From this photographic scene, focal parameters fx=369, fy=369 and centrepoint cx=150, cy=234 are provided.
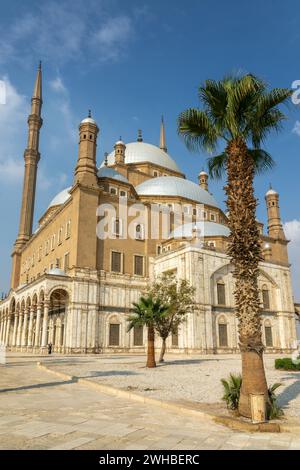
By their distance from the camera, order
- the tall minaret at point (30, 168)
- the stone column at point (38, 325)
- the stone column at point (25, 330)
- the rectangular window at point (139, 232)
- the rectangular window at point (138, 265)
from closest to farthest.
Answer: the stone column at point (38, 325), the rectangular window at point (138, 265), the stone column at point (25, 330), the rectangular window at point (139, 232), the tall minaret at point (30, 168)

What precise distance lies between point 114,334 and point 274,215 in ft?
91.1

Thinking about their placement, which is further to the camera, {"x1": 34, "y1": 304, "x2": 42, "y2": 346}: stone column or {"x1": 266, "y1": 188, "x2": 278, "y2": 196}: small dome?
{"x1": 266, "y1": 188, "x2": 278, "y2": 196}: small dome

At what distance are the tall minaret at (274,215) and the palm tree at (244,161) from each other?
40775 mm

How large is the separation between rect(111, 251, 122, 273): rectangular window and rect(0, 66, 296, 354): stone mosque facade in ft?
0.32

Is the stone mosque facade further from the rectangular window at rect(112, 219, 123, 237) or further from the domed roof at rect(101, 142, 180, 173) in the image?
the domed roof at rect(101, 142, 180, 173)

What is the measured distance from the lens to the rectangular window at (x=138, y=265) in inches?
1467

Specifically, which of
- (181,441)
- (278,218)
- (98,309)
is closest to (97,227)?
(98,309)

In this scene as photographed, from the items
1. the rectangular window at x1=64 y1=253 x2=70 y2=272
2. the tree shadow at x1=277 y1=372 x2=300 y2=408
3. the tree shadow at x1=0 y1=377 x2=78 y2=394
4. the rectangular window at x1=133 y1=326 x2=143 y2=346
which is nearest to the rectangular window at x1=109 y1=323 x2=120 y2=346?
the rectangular window at x1=133 y1=326 x2=143 y2=346

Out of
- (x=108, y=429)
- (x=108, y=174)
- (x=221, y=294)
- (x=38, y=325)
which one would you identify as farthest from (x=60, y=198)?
(x=108, y=429)

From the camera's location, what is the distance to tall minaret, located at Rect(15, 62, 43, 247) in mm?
51125

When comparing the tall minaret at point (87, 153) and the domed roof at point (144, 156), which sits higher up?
the domed roof at point (144, 156)

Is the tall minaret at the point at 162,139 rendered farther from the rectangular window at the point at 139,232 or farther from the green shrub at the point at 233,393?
the green shrub at the point at 233,393

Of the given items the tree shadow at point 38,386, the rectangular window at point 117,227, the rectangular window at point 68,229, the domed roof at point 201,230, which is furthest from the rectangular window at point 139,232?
the tree shadow at point 38,386
